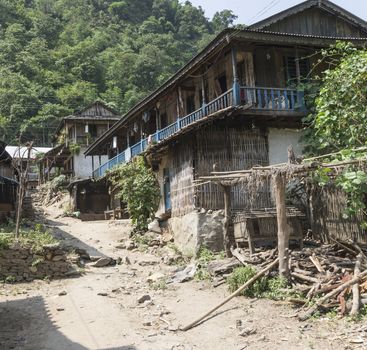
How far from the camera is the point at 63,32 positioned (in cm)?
7094

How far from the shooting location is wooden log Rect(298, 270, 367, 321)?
24.9ft

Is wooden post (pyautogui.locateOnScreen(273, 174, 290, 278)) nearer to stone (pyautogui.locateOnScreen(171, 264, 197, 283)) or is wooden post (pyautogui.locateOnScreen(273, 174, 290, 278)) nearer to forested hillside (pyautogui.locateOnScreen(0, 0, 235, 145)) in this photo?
stone (pyautogui.locateOnScreen(171, 264, 197, 283))

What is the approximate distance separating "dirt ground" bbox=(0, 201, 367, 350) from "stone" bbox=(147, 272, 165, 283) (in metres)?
0.20

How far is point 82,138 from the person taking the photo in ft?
114

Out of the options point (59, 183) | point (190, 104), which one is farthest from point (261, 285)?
point (59, 183)

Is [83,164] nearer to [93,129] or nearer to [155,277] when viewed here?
[93,129]

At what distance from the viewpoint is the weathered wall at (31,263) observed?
12195 millimetres

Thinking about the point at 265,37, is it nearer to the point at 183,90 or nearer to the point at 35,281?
the point at 183,90

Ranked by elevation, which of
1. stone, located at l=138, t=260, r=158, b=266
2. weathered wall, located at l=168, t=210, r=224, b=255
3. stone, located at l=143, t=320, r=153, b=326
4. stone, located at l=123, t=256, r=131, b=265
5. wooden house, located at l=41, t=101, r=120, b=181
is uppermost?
wooden house, located at l=41, t=101, r=120, b=181

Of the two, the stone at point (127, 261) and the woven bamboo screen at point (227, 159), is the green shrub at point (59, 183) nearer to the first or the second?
the stone at point (127, 261)

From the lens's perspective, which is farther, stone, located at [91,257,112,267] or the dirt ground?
stone, located at [91,257,112,267]

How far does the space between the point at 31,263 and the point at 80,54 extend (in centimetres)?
5462

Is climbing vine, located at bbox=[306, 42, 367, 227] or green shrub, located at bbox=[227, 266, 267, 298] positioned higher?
climbing vine, located at bbox=[306, 42, 367, 227]

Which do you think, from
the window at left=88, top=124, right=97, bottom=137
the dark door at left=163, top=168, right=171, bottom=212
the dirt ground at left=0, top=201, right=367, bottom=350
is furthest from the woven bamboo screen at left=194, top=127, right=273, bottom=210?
the window at left=88, top=124, right=97, bottom=137
